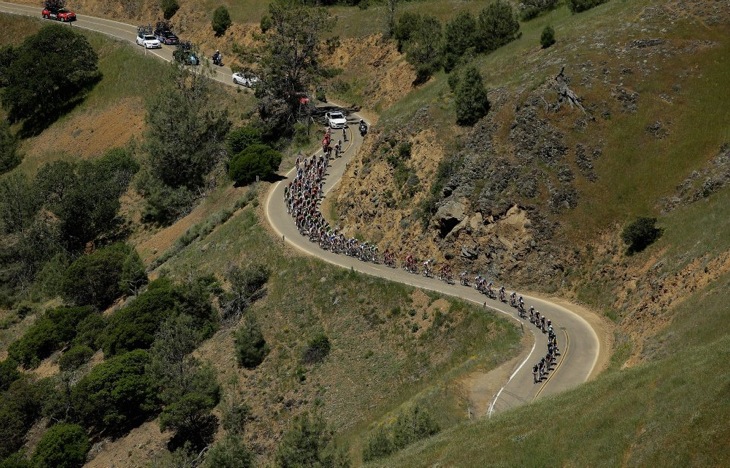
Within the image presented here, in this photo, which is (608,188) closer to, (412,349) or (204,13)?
(412,349)

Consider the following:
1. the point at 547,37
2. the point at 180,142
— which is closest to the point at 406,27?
the point at 180,142

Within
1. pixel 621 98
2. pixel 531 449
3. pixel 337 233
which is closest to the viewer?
pixel 531 449

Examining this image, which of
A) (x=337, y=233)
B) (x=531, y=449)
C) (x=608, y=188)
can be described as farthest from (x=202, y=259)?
(x=531, y=449)

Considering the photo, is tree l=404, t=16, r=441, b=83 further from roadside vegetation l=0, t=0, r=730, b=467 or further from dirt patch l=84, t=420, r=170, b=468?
Result: dirt patch l=84, t=420, r=170, b=468

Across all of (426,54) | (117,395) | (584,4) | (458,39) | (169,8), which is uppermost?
(169,8)

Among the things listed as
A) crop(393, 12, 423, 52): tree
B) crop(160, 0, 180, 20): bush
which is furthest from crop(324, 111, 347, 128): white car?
crop(160, 0, 180, 20): bush

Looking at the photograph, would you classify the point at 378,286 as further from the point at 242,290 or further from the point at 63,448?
the point at 63,448
